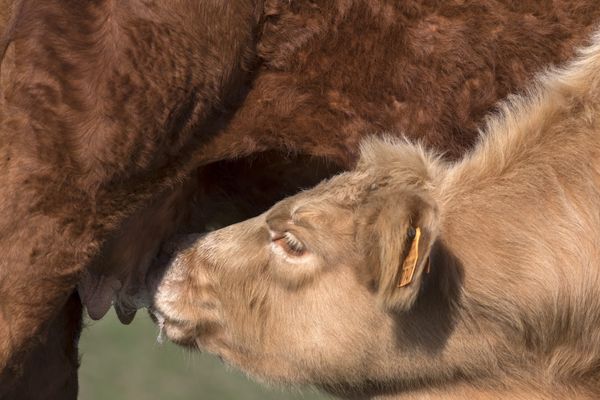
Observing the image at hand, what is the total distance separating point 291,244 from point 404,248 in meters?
0.60

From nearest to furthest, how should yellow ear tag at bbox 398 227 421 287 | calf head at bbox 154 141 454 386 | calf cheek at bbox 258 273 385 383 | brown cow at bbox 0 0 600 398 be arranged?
yellow ear tag at bbox 398 227 421 287, calf head at bbox 154 141 454 386, brown cow at bbox 0 0 600 398, calf cheek at bbox 258 273 385 383

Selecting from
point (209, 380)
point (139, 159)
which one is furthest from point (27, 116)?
point (209, 380)

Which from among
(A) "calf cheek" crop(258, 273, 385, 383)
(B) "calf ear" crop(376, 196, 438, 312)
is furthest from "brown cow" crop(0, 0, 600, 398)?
(B) "calf ear" crop(376, 196, 438, 312)

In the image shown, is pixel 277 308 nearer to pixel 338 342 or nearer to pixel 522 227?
pixel 338 342

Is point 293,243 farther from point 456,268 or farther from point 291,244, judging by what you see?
point 456,268

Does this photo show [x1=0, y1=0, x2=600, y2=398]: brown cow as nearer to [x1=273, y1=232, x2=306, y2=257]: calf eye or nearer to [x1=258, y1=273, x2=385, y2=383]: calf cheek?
[x1=273, y1=232, x2=306, y2=257]: calf eye

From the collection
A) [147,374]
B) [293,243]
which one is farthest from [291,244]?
[147,374]

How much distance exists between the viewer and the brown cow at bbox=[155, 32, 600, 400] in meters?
3.97

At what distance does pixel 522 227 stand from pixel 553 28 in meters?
0.90

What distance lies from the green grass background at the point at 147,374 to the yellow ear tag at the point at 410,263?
5390 millimetres

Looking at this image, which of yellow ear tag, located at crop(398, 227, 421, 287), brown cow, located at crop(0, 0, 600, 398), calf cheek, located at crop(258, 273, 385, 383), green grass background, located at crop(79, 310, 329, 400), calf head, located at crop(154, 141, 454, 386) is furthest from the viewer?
green grass background, located at crop(79, 310, 329, 400)

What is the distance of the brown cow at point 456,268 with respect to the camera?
3.97 metres

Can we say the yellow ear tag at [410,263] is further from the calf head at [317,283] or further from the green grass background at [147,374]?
the green grass background at [147,374]

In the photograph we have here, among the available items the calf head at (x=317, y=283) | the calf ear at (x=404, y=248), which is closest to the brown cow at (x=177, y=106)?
the calf head at (x=317, y=283)
